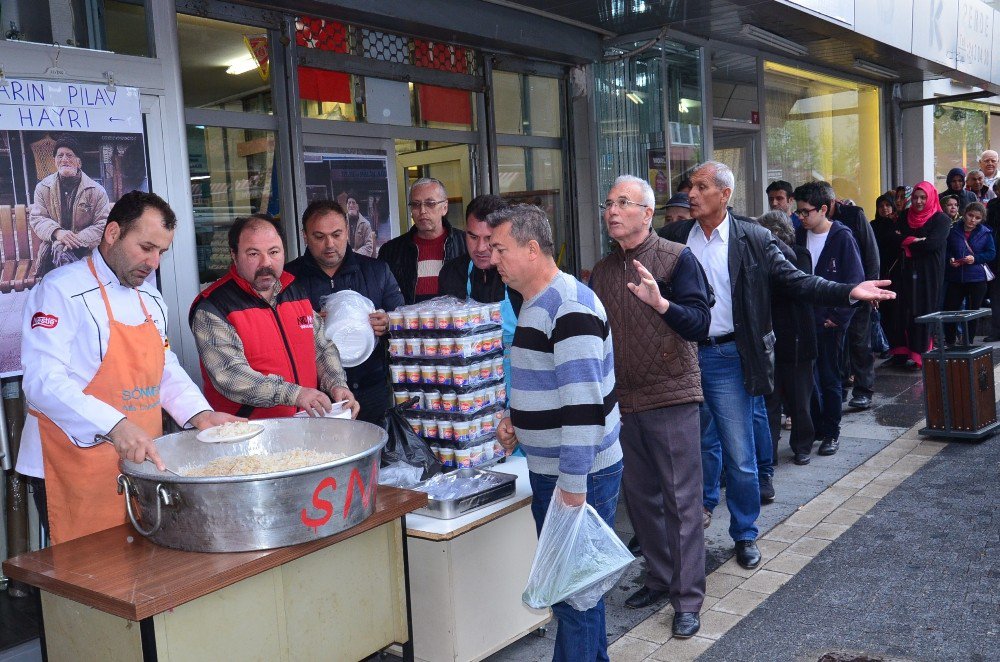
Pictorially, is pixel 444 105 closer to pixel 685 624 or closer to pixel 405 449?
pixel 405 449

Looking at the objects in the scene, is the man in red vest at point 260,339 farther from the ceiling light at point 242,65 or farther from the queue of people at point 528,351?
the ceiling light at point 242,65

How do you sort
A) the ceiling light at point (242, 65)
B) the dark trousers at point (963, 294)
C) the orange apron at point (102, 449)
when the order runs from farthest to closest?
the dark trousers at point (963, 294) → the ceiling light at point (242, 65) → the orange apron at point (102, 449)

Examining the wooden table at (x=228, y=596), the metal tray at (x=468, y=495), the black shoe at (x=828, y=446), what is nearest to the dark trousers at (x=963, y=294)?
the black shoe at (x=828, y=446)

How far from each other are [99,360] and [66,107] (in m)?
1.61

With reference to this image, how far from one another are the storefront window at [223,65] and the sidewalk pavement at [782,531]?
3823 mm

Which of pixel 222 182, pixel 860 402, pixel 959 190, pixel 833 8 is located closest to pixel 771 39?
pixel 833 8

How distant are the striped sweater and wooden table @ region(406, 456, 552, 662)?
482 millimetres

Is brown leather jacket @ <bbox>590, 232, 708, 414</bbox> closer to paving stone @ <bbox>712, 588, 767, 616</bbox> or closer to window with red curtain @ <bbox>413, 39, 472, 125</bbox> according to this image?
paving stone @ <bbox>712, 588, 767, 616</bbox>

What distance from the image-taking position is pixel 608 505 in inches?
133

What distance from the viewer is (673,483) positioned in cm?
405

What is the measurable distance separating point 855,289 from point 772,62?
8266 millimetres

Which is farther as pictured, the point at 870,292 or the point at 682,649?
the point at 870,292

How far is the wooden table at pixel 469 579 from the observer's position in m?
3.51

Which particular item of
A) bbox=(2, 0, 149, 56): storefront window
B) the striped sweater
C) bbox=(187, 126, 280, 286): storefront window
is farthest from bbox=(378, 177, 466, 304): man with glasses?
the striped sweater
